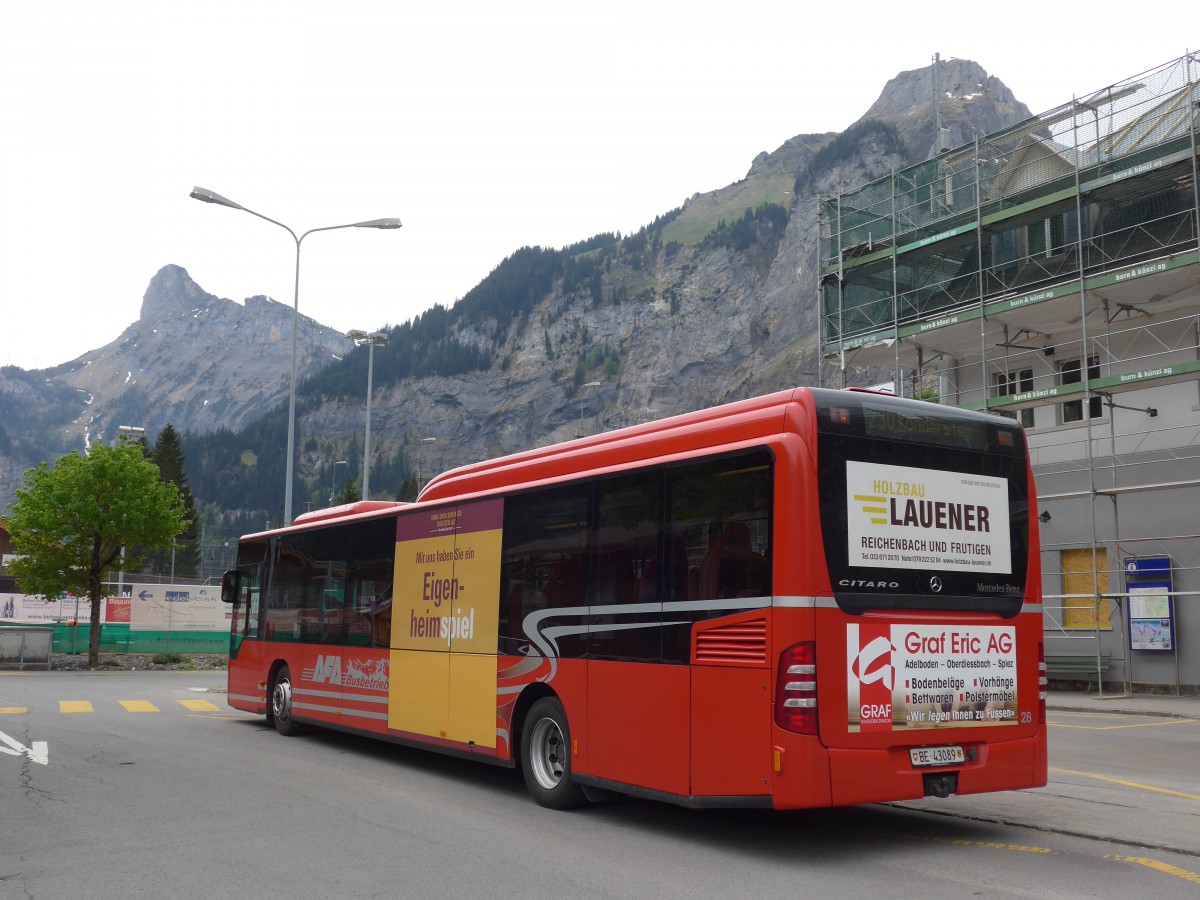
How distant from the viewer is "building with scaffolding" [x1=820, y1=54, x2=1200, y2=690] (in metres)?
23.6

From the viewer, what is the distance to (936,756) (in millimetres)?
7793

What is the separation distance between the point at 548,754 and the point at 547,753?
0.01 meters

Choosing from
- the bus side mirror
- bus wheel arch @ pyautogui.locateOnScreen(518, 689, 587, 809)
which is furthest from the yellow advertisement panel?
the bus side mirror

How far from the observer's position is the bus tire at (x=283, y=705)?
15.0m

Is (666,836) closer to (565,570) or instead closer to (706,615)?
(706,615)

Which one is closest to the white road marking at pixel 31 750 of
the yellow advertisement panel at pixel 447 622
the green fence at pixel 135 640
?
the yellow advertisement panel at pixel 447 622

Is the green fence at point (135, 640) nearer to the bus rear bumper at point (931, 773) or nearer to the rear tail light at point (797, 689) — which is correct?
the bus rear bumper at point (931, 773)

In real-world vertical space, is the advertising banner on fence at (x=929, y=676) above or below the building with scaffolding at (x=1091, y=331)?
below

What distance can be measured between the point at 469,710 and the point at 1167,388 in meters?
19.3

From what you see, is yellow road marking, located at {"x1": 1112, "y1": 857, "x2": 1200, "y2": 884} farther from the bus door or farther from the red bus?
the bus door

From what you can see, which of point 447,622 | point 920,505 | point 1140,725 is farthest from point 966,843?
point 1140,725

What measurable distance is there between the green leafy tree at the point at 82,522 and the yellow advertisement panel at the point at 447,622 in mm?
23783

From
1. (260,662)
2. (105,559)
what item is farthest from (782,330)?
(260,662)

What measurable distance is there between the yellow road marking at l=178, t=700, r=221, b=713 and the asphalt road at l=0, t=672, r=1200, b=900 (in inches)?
240
